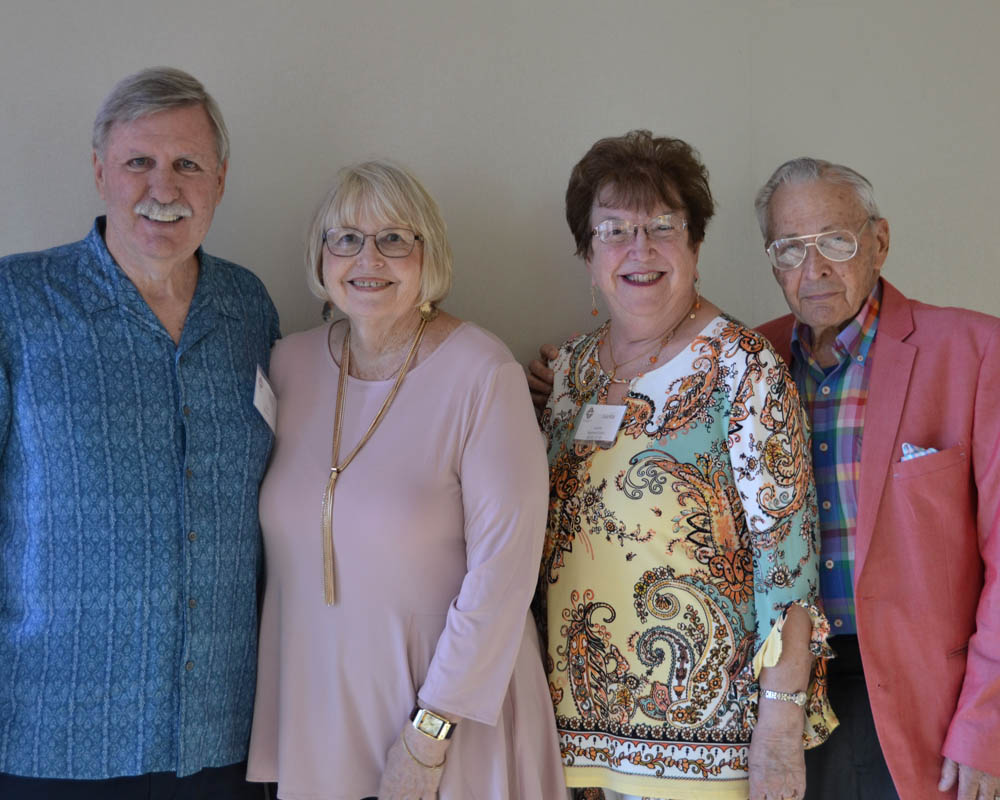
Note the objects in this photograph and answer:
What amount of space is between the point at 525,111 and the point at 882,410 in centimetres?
142

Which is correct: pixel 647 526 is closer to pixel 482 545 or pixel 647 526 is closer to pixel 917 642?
pixel 482 545

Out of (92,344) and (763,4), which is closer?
(92,344)

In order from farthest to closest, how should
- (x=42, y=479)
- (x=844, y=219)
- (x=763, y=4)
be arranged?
1. (x=763, y=4)
2. (x=844, y=219)
3. (x=42, y=479)

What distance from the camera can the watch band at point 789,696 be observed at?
211 cm

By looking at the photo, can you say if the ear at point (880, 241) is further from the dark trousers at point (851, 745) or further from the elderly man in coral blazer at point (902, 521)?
the dark trousers at point (851, 745)

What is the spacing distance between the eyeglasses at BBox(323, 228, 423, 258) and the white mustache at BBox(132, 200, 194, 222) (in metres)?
0.35

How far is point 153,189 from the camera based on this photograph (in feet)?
7.07

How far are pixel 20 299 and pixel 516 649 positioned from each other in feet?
4.27

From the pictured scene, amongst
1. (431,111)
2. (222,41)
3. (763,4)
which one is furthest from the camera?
(763,4)

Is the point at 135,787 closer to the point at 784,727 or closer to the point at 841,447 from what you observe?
the point at 784,727

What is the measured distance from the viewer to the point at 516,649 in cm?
215

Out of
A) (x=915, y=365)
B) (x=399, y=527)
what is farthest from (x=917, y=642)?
(x=399, y=527)

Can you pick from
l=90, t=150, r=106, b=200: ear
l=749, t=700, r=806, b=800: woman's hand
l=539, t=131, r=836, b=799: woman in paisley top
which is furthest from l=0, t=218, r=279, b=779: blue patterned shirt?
l=749, t=700, r=806, b=800: woman's hand

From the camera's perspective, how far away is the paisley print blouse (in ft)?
7.02
